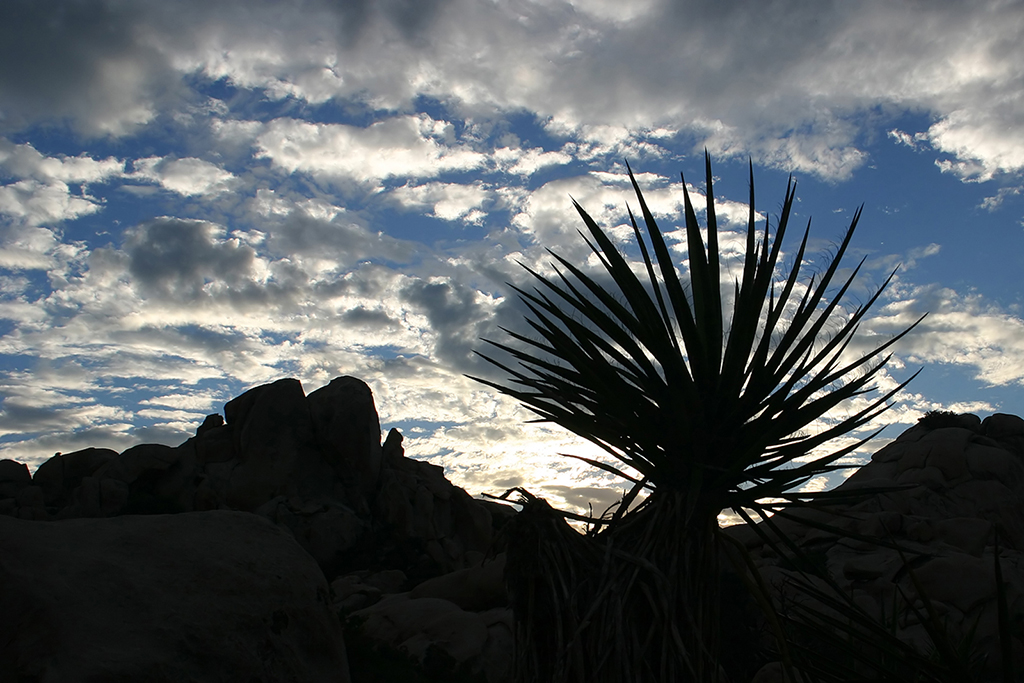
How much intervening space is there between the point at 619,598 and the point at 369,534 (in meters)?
34.1

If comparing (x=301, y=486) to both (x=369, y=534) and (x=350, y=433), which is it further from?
(x=369, y=534)

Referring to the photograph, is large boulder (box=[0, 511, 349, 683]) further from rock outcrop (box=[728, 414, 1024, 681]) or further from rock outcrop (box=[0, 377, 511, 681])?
rock outcrop (box=[0, 377, 511, 681])

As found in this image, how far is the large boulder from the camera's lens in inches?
173

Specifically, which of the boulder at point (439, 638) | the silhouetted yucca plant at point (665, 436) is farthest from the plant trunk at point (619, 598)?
the boulder at point (439, 638)

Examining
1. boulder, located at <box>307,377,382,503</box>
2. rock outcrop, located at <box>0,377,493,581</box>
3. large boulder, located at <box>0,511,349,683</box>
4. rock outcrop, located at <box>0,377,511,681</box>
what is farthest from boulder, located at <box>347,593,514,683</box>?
boulder, located at <box>307,377,382,503</box>

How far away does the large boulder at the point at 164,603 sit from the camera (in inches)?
173

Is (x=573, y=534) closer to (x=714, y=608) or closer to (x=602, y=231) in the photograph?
(x=714, y=608)

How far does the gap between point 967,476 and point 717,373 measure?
25.4 metres

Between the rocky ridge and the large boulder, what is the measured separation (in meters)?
0.02

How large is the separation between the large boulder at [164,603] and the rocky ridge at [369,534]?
0.9 inches

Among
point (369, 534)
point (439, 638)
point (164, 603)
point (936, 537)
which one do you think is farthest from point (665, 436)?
point (369, 534)

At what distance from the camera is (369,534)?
35375mm

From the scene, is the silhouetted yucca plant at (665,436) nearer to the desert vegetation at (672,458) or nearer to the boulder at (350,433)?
the desert vegetation at (672,458)

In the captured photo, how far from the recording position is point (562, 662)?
11.2 feet
